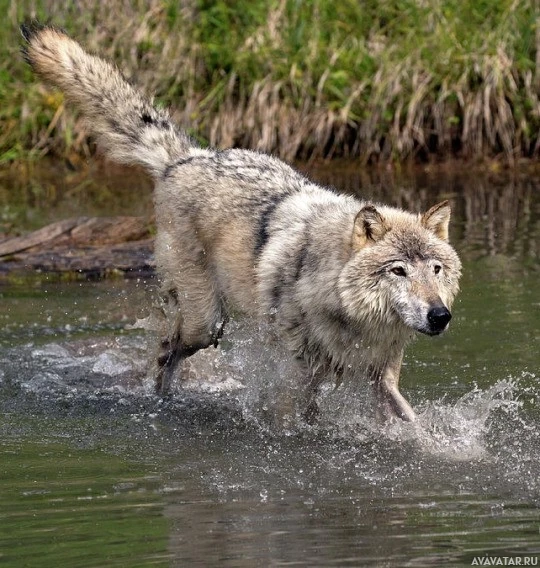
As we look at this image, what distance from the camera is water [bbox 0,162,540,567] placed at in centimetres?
493

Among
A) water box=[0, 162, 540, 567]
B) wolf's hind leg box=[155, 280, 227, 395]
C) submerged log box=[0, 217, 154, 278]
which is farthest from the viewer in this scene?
submerged log box=[0, 217, 154, 278]

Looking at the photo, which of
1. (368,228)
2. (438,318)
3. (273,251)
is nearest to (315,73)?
(273,251)

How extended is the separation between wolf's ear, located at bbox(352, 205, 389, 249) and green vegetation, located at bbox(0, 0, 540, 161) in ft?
25.3

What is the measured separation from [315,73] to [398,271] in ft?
28.0

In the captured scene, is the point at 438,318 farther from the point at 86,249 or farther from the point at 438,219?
the point at 86,249

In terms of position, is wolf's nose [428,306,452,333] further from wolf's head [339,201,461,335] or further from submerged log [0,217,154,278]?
submerged log [0,217,154,278]

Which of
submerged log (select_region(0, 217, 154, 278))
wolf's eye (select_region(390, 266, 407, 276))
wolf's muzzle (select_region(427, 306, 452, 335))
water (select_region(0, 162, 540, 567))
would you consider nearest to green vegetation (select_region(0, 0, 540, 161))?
submerged log (select_region(0, 217, 154, 278))

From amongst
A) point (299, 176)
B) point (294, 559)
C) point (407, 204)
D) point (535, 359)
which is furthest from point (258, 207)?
point (407, 204)

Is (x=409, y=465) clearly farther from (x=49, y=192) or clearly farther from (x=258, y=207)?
(x=49, y=192)

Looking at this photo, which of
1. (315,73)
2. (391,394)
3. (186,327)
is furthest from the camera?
(315,73)

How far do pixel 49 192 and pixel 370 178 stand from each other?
3.53m

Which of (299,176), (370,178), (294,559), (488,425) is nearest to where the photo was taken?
(294,559)

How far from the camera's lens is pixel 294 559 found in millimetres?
4715

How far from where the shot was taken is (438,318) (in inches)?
229
